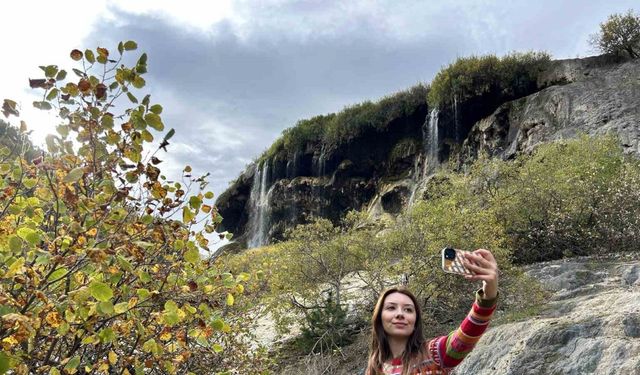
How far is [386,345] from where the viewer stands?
3.12 m

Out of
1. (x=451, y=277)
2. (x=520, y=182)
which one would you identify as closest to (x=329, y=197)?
(x=520, y=182)

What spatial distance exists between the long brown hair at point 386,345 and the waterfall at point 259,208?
42.6 meters

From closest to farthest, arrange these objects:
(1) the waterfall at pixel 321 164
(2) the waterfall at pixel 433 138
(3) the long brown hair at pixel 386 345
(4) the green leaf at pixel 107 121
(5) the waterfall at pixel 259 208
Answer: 1. (4) the green leaf at pixel 107 121
2. (3) the long brown hair at pixel 386 345
3. (2) the waterfall at pixel 433 138
4. (1) the waterfall at pixel 321 164
5. (5) the waterfall at pixel 259 208

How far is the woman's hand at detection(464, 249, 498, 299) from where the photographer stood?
2.71m

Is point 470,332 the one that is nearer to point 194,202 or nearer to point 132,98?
point 194,202

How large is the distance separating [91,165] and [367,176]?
4092cm

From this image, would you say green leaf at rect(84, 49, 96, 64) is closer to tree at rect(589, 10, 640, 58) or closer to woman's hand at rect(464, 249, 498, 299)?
woman's hand at rect(464, 249, 498, 299)

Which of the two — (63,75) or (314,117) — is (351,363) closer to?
(63,75)

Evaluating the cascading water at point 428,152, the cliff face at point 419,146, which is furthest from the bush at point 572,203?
the cascading water at point 428,152

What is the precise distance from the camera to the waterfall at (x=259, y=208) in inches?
1834

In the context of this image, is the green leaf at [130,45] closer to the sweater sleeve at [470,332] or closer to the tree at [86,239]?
the tree at [86,239]

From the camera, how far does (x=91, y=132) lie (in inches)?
111

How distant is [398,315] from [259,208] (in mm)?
45116

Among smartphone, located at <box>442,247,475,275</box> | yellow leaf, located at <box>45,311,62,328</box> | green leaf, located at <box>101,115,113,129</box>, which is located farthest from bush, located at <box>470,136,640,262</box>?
yellow leaf, located at <box>45,311,62,328</box>
